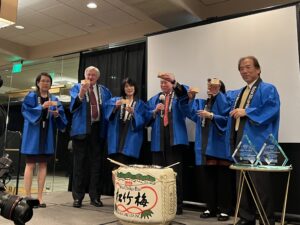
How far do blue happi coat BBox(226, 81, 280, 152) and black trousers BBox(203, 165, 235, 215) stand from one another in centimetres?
61

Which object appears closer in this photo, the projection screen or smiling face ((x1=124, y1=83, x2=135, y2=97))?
the projection screen

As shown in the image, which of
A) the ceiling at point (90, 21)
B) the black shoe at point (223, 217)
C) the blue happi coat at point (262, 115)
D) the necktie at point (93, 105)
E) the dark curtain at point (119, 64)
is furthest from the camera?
the dark curtain at point (119, 64)

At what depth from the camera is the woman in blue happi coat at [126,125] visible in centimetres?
299

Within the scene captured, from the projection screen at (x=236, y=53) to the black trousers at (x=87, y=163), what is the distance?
0.92 m

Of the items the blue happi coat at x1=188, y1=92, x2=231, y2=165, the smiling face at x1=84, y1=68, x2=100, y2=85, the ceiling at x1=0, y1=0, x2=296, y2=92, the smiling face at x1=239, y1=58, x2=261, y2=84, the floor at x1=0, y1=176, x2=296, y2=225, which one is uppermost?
the ceiling at x1=0, y1=0, x2=296, y2=92

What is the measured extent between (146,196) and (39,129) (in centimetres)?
144

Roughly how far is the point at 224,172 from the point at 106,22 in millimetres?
2978

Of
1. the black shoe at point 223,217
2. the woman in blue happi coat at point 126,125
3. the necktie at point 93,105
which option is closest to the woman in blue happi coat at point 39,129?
the necktie at point 93,105

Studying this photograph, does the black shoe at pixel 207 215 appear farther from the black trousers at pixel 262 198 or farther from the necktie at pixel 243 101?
the necktie at pixel 243 101

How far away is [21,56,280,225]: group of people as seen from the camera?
2.73 m

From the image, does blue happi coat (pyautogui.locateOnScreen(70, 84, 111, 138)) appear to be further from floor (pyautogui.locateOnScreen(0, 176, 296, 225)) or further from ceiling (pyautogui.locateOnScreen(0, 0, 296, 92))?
ceiling (pyautogui.locateOnScreen(0, 0, 296, 92))

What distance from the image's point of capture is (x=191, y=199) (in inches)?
129

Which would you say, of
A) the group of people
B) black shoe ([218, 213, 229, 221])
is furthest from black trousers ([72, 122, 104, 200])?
black shoe ([218, 213, 229, 221])

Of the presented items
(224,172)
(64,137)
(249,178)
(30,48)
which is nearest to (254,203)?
(249,178)
